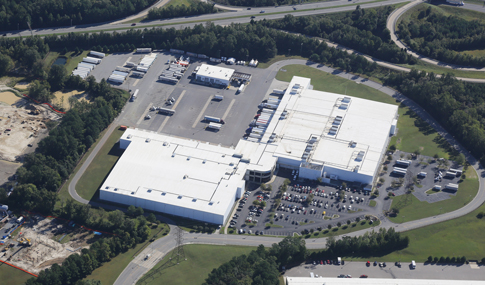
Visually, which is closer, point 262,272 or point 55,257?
point 262,272

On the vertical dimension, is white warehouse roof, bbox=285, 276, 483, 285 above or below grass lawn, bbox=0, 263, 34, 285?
above

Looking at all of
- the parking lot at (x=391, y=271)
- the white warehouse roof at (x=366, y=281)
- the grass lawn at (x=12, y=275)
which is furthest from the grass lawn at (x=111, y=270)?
the white warehouse roof at (x=366, y=281)

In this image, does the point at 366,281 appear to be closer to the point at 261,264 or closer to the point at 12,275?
the point at 261,264

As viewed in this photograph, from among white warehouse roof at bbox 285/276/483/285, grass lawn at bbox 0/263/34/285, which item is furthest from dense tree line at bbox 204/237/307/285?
grass lawn at bbox 0/263/34/285

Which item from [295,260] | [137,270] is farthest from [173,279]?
[295,260]

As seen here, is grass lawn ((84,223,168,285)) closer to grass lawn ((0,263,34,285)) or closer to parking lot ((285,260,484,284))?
grass lawn ((0,263,34,285))

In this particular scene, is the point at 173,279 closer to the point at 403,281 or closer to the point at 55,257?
the point at 55,257

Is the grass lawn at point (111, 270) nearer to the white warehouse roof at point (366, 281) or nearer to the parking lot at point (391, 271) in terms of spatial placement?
the parking lot at point (391, 271)
